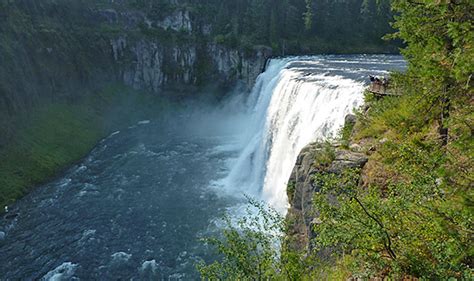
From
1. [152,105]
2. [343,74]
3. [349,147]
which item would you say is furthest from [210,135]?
[349,147]

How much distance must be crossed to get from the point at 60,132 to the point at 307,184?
117 ft

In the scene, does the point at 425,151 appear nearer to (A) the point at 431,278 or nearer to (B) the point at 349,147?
(A) the point at 431,278

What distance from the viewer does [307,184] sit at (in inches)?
644

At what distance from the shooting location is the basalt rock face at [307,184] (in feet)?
47.7

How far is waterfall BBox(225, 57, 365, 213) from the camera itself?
2666 cm

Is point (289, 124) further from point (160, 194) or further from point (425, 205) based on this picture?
point (425, 205)

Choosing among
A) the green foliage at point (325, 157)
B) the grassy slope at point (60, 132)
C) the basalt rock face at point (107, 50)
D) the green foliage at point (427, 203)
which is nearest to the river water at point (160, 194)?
the grassy slope at point (60, 132)

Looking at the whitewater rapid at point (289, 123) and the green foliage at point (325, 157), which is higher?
the green foliage at point (325, 157)

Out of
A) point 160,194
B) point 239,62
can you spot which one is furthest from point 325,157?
point 239,62

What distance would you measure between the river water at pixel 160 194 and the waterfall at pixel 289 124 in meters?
0.10

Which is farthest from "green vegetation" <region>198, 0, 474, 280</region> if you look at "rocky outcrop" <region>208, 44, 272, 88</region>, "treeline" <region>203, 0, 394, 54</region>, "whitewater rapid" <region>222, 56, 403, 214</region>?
"treeline" <region>203, 0, 394, 54</region>

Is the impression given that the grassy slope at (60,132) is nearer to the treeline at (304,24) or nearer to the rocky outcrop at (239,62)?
the rocky outcrop at (239,62)

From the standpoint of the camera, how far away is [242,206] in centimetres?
2917

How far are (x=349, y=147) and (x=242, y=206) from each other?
14379 mm
